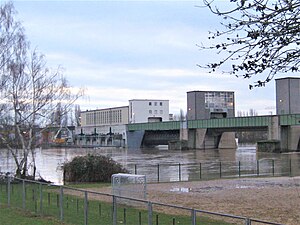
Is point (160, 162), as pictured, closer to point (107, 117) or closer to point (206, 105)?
point (206, 105)

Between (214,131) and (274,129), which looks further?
(214,131)

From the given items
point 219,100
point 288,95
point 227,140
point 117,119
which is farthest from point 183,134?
point 117,119

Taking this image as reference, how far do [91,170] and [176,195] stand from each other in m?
11.2

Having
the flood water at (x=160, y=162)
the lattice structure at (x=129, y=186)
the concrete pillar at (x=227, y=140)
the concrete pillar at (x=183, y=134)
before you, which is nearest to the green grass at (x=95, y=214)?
the lattice structure at (x=129, y=186)

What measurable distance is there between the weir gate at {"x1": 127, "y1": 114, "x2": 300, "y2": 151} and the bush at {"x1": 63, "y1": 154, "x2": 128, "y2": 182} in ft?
142

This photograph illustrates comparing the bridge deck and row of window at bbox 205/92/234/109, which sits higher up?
row of window at bbox 205/92/234/109

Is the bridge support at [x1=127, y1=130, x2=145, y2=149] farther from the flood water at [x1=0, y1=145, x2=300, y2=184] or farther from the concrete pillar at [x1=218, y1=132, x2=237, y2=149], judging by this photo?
the flood water at [x1=0, y1=145, x2=300, y2=184]

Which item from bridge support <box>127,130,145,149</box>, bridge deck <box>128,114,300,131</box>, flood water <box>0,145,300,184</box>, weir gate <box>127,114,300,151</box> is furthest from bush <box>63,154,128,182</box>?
bridge support <box>127,130,145,149</box>

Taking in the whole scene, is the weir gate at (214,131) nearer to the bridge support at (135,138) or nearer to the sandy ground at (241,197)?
the bridge support at (135,138)

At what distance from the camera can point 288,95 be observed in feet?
343

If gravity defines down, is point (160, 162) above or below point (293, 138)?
below

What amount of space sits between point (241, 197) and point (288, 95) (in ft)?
276

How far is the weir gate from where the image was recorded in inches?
3620

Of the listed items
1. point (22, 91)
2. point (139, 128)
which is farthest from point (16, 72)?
point (139, 128)
